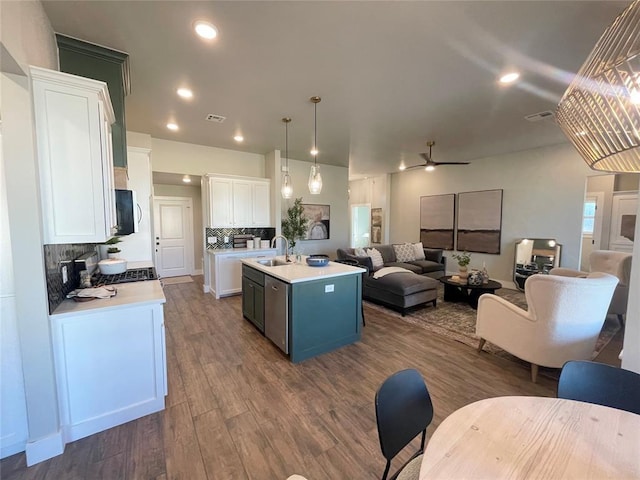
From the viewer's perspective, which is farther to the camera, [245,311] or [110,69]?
[245,311]

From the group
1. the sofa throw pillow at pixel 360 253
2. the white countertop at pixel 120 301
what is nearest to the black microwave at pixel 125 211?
the white countertop at pixel 120 301

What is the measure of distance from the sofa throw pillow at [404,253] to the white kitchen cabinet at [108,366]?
203 inches

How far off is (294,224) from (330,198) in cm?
139

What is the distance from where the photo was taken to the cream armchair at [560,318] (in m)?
2.24

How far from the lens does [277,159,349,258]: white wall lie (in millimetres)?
6328

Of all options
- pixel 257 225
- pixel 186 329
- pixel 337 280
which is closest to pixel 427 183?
pixel 257 225

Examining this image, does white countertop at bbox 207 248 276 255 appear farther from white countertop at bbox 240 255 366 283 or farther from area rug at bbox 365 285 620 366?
area rug at bbox 365 285 620 366

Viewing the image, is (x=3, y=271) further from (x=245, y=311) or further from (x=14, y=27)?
(x=245, y=311)

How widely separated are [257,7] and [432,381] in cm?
332

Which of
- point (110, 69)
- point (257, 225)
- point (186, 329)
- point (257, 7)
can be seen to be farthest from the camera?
point (257, 225)

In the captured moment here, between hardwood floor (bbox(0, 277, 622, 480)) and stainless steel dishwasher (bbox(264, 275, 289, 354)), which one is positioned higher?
stainless steel dishwasher (bbox(264, 275, 289, 354))

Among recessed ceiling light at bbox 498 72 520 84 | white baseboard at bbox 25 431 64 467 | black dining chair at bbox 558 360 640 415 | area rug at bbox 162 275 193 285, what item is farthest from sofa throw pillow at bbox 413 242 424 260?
white baseboard at bbox 25 431 64 467

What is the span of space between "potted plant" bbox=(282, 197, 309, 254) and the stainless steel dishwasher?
2877 mm

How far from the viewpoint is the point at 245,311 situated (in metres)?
3.95
